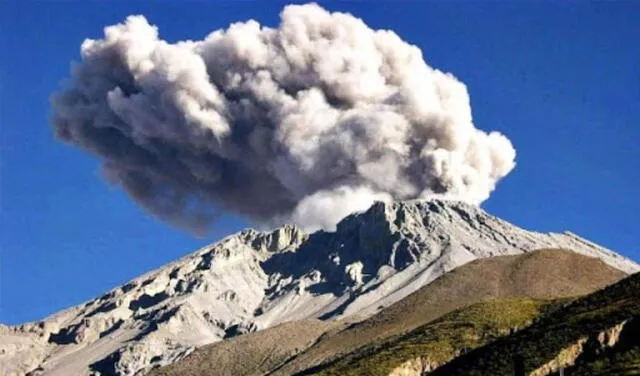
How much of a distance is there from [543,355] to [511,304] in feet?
164

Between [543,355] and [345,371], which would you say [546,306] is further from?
[543,355]

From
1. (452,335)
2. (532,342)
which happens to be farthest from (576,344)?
(452,335)

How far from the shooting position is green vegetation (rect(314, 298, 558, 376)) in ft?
399

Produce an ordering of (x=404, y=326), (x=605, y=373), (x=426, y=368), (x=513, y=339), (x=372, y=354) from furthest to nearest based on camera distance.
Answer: (x=404, y=326)
(x=372, y=354)
(x=426, y=368)
(x=513, y=339)
(x=605, y=373)

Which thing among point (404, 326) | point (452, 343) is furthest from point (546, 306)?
point (404, 326)

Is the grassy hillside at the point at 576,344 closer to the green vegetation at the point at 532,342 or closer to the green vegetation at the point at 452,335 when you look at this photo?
the green vegetation at the point at 532,342

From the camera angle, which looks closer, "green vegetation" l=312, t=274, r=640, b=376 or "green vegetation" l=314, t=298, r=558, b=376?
"green vegetation" l=312, t=274, r=640, b=376

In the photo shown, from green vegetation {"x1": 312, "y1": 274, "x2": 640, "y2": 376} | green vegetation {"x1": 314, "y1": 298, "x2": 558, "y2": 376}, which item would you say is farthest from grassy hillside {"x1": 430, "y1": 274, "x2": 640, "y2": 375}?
green vegetation {"x1": 314, "y1": 298, "x2": 558, "y2": 376}

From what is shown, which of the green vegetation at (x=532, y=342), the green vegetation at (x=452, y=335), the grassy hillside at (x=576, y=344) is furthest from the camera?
the green vegetation at (x=452, y=335)

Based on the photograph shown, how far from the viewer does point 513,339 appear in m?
107

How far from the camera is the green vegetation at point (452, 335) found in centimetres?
12169

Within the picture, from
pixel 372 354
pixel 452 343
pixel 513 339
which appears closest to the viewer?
pixel 513 339

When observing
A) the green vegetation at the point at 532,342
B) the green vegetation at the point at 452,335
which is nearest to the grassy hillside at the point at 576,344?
the green vegetation at the point at 532,342

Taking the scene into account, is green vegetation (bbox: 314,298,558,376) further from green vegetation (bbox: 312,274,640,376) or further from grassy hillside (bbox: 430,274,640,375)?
grassy hillside (bbox: 430,274,640,375)
